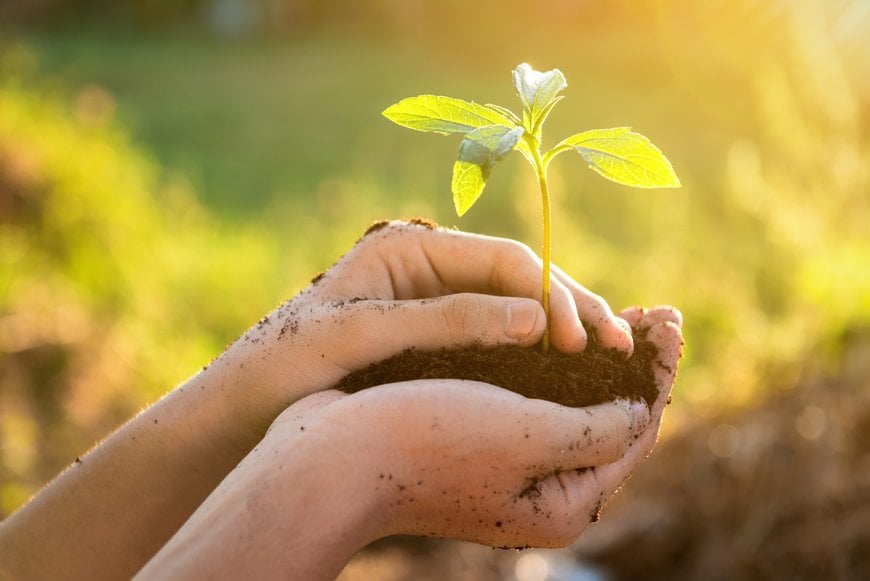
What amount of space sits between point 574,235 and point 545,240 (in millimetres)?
4165

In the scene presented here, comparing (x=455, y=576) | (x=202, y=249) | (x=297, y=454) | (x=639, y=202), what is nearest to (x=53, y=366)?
(x=202, y=249)

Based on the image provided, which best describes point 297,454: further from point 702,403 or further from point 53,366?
point 53,366

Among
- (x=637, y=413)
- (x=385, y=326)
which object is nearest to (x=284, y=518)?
(x=385, y=326)

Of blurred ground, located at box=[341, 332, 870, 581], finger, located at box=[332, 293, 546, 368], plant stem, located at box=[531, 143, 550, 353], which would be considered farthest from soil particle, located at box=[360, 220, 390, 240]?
blurred ground, located at box=[341, 332, 870, 581]

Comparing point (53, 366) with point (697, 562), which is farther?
point (53, 366)

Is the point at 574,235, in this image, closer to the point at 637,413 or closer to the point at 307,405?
the point at 637,413

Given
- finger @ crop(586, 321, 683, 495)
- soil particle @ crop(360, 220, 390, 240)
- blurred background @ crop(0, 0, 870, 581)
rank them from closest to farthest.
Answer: finger @ crop(586, 321, 683, 495)
soil particle @ crop(360, 220, 390, 240)
blurred background @ crop(0, 0, 870, 581)

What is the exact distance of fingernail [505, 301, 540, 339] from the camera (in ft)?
5.32

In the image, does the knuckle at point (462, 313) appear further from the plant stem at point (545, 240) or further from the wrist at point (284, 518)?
the wrist at point (284, 518)

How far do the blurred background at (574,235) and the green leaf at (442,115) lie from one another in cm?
205

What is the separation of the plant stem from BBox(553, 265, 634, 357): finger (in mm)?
118

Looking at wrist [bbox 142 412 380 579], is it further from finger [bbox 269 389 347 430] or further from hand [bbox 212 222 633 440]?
hand [bbox 212 222 633 440]

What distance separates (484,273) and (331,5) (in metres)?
15.5

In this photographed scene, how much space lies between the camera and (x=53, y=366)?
14.9 feet
